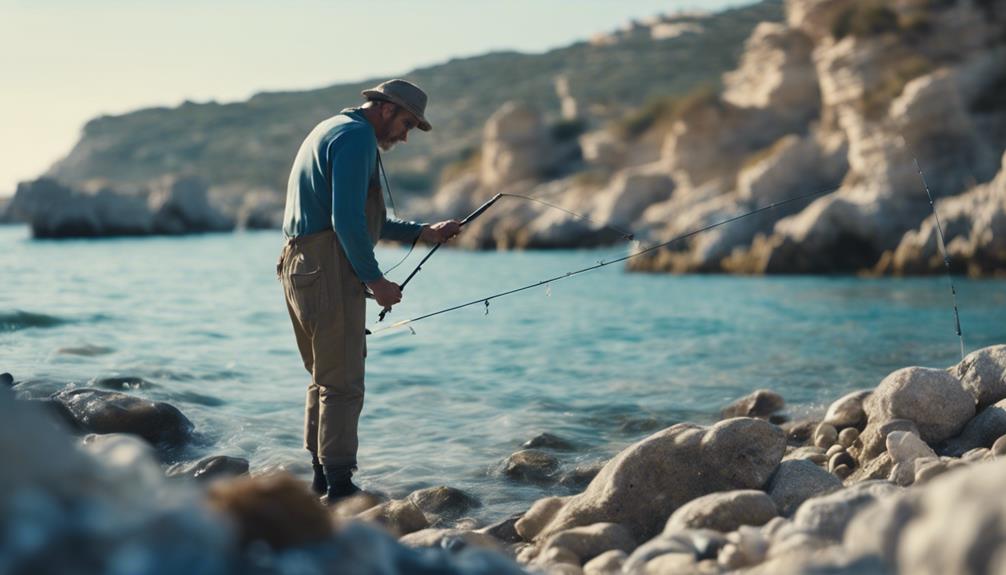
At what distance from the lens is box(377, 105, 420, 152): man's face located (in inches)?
207

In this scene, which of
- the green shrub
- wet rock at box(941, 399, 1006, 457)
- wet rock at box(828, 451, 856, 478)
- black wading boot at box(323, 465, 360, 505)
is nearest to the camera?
black wading boot at box(323, 465, 360, 505)

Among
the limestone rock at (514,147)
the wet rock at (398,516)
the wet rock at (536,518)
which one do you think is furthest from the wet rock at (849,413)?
the limestone rock at (514,147)

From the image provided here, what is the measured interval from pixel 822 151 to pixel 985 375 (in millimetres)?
26330

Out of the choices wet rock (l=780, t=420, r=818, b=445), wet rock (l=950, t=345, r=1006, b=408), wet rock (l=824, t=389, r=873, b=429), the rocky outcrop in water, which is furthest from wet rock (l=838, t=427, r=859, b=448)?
the rocky outcrop in water

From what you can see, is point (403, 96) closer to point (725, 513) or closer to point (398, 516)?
point (398, 516)

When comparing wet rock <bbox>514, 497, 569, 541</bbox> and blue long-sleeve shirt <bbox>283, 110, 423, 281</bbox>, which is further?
wet rock <bbox>514, 497, 569, 541</bbox>

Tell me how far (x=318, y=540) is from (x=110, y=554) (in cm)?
55

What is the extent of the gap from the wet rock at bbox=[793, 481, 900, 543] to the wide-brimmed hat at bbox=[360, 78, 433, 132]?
256cm

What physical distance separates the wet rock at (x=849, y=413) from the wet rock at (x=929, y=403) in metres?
0.54

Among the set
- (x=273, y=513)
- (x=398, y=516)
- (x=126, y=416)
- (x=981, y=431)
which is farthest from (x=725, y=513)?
(x=126, y=416)

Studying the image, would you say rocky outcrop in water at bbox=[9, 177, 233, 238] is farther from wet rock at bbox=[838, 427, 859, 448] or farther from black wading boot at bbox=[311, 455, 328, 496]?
wet rock at bbox=[838, 427, 859, 448]

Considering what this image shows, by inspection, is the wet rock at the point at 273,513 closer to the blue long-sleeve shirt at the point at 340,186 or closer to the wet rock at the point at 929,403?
the blue long-sleeve shirt at the point at 340,186

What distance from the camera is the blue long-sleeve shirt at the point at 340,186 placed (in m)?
4.90

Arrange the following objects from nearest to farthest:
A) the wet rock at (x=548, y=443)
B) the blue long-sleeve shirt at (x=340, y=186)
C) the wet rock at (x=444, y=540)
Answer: the wet rock at (x=444, y=540) → the blue long-sleeve shirt at (x=340, y=186) → the wet rock at (x=548, y=443)
